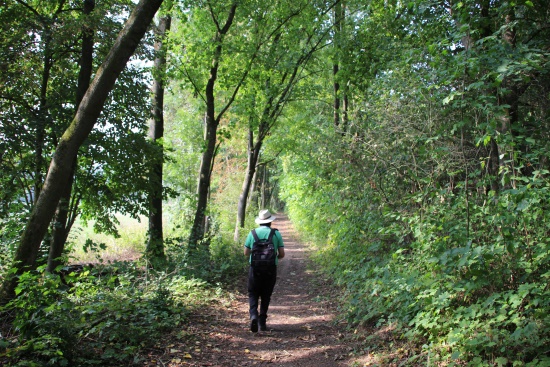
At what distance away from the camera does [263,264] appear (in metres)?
6.34

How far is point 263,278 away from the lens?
6.45m

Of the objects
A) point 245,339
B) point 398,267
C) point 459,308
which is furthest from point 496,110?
point 245,339

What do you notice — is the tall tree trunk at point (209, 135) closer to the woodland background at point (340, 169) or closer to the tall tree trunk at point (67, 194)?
the woodland background at point (340, 169)

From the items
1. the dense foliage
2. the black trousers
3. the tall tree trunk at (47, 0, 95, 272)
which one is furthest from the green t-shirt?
the tall tree trunk at (47, 0, 95, 272)

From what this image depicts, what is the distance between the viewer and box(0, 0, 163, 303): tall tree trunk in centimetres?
533

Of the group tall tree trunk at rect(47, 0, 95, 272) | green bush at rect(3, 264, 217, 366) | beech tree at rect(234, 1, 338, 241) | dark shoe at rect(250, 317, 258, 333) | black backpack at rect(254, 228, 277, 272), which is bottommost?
dark shoe at rect(250, 317, 258, 333)

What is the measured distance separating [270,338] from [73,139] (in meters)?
4.38

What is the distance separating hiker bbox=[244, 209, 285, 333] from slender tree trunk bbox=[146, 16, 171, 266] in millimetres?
3286

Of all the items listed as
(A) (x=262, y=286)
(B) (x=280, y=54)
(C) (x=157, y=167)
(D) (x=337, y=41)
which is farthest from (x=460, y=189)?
(B) (x=280, y=54)

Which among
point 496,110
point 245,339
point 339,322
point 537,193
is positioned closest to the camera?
point 537,193

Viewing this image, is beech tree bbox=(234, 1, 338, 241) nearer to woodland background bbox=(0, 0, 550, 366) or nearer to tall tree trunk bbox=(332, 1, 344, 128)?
woodland background bbox=(0, 0, 550, 366)

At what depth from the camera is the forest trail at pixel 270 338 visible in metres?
5.32

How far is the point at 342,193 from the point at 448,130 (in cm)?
488

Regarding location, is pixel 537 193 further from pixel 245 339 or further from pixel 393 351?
pixel 245 339
